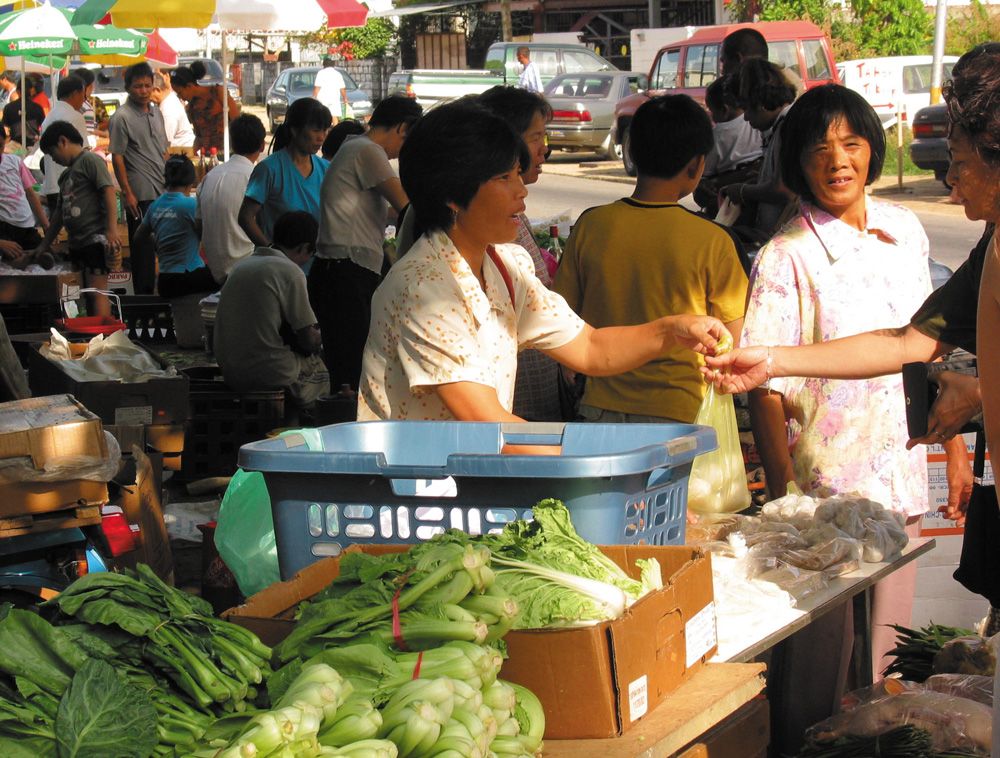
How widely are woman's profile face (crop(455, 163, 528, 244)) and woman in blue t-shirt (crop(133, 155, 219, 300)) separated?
6787mm

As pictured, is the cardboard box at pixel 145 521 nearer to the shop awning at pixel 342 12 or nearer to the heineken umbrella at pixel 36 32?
the shop awning at pixel 342 12

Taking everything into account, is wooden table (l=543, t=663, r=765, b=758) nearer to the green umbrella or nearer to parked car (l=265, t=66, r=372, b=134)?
the green umbrella

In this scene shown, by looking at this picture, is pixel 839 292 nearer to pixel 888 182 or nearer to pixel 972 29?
pixel 888 182

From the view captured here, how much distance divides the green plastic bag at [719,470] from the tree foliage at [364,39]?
40.2m

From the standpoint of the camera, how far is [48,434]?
4.11 metres

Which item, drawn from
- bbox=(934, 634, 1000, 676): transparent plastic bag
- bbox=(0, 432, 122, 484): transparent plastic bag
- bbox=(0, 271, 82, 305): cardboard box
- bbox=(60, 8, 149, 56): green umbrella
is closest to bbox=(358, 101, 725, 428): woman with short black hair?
bbox=(934, 634, 1000, 676): transparent plastic bag

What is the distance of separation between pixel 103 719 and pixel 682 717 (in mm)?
1024

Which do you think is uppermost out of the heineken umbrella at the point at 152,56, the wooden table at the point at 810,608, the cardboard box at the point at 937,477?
the heineken umbrella at the point at 152,56

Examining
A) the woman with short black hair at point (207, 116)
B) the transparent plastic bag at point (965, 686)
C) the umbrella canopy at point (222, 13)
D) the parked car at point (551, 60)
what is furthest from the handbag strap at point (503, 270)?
the parked car at point (551, 60)

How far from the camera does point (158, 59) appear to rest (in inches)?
763

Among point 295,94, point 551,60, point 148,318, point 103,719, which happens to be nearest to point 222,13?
point 148,318

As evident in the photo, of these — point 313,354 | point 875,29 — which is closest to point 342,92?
point 875,29

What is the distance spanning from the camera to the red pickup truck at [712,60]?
58.9 feet

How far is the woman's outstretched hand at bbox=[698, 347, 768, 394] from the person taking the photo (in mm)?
3543
